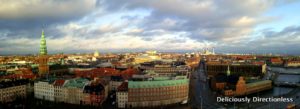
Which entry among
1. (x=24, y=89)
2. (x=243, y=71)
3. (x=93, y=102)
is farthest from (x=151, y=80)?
(x=243, y=71)

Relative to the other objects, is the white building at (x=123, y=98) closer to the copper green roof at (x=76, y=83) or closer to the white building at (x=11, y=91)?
the copper green roof at (x=76, y=83)

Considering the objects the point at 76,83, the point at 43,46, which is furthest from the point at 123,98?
the point at 43,46

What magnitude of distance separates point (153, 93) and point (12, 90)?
2387 centimetres

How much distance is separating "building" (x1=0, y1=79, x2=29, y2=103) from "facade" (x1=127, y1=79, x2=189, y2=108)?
67.5ft

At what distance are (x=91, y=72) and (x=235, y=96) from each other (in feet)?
121

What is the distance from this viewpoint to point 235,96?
52469 millimetres

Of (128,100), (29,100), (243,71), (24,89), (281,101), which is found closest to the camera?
(128,100)

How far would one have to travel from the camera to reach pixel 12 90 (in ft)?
168

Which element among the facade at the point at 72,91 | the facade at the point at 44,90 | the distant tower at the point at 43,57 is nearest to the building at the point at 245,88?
the facade at the point at 72,91

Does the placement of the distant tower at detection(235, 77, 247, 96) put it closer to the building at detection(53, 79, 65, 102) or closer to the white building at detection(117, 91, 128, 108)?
the white building at detection(117, 91, 128, 108)

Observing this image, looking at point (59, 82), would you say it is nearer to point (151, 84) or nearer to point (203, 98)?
point (151, 84)

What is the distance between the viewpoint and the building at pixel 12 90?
162 ft

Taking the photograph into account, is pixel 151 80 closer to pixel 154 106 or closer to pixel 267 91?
pixel 154 106

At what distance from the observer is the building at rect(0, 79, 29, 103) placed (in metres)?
49.2
